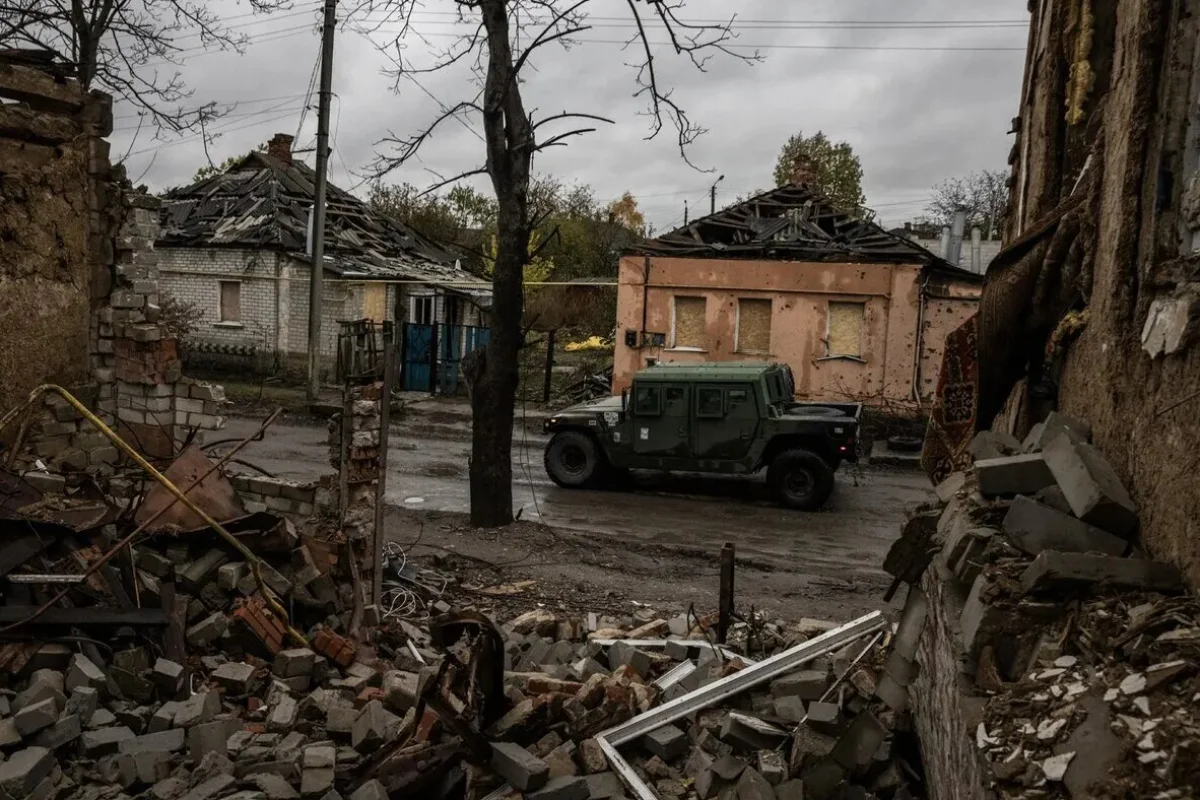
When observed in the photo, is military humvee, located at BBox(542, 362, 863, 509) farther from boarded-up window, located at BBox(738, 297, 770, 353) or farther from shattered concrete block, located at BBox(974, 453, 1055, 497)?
shattered concrete block, located at BBox(974, 453, 1055, 497)

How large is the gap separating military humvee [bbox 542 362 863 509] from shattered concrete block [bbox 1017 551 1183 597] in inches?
357

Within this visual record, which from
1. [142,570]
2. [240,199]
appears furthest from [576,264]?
[142,570]

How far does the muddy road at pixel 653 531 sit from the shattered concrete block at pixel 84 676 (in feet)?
13.0

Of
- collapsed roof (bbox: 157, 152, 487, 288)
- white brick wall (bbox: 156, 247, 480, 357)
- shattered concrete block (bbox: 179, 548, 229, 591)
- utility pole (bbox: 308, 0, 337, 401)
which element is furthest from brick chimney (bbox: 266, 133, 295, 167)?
shattered concrete block (bbox: 179, 548, 229, 591)

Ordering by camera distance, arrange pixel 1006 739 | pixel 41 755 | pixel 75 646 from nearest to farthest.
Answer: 1. pixel 1006 739
2. pixel 41 755
3. pixel 75 646

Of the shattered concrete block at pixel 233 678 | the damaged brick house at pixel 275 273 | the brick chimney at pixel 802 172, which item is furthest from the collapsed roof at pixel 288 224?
the shattered concrete block at pixel 233 678

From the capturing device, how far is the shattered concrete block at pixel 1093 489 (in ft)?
10.4

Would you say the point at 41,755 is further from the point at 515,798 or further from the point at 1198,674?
the point at 1198,674

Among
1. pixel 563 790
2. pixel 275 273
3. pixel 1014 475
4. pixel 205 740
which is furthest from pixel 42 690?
pixel 275 273

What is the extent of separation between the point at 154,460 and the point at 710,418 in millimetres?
7375

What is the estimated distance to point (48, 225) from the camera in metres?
7.79

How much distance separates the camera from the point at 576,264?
115 ft

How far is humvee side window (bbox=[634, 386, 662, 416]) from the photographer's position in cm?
1262

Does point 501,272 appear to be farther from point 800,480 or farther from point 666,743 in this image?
point 666,743
